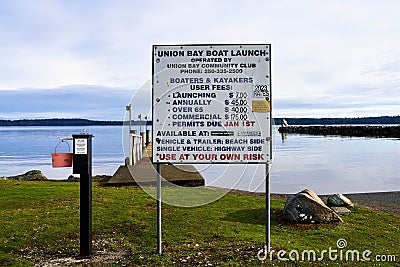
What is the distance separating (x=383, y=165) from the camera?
2733 centimetres

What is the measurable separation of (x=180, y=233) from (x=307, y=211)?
7.95 ft

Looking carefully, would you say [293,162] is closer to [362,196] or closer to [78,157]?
[362,196]

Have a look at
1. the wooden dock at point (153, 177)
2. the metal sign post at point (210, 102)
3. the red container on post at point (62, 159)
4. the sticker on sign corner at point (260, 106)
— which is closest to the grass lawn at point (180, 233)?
the metal sign post at point (210, 102)

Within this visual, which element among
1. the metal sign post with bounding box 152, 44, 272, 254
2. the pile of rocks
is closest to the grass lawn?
the pile of rocks

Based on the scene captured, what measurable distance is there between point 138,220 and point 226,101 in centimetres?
308

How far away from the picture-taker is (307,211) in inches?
353

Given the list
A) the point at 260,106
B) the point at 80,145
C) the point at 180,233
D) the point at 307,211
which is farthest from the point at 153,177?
the point at 260,106

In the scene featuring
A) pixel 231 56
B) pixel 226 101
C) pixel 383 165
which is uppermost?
pixel 231 56

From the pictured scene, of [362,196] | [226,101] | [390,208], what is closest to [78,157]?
[226,101]

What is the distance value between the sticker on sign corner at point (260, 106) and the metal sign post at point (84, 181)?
7.30 ft

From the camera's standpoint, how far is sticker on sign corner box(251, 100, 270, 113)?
272 inches

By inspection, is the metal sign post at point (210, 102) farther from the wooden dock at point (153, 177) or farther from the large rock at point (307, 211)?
the wooden dock at point (153, 177)

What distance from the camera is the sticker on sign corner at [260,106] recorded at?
6906 millimetres

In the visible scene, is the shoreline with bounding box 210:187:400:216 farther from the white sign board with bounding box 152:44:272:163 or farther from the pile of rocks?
the white sign board with bounding box 152:44:272:163
